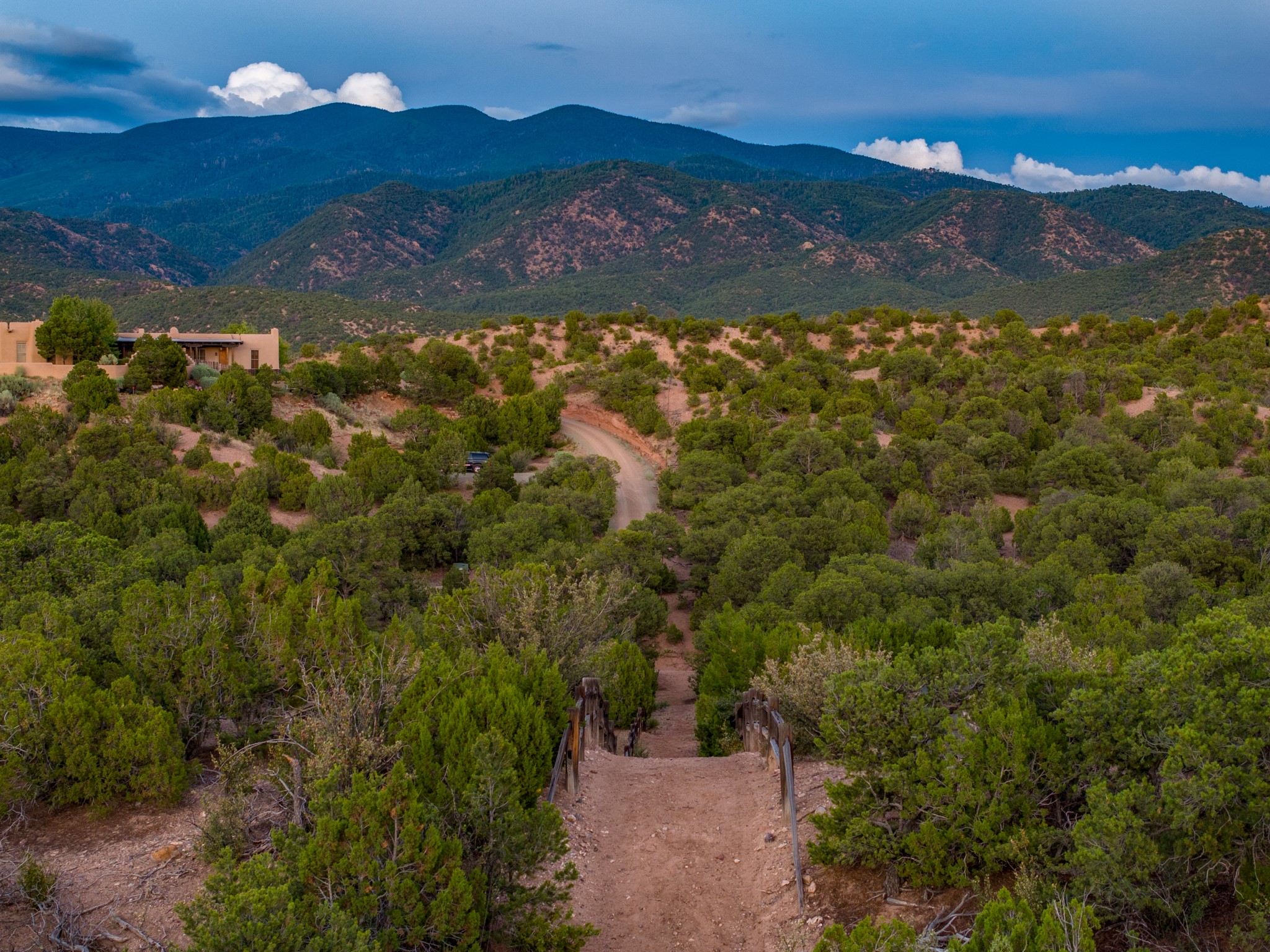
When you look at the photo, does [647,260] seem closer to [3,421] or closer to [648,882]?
[3,421]

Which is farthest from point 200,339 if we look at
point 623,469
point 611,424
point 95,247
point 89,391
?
point 95,247

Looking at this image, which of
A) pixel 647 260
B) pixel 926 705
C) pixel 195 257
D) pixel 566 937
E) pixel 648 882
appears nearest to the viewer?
pixel 566 937

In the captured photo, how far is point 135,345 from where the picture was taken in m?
40.4

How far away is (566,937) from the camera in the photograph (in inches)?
305

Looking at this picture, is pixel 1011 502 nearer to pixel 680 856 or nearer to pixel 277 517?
pixel 277 517

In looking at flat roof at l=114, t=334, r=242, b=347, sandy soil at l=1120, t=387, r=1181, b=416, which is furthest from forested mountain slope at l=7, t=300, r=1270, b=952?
flat roof at l=114, t=334, r=242, b=347

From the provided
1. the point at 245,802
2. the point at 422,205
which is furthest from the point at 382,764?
the point at 422,205

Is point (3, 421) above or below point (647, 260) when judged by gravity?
below

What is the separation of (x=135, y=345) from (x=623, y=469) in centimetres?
2223

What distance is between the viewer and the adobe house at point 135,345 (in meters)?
38.0

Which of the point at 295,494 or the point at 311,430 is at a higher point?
the point at 311,430

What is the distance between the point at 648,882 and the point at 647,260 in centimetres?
13145

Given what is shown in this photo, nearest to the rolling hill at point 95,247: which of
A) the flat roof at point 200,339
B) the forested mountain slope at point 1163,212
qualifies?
the flat roof at point 200,339

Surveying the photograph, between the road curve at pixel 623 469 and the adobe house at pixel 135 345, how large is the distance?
15931mm
